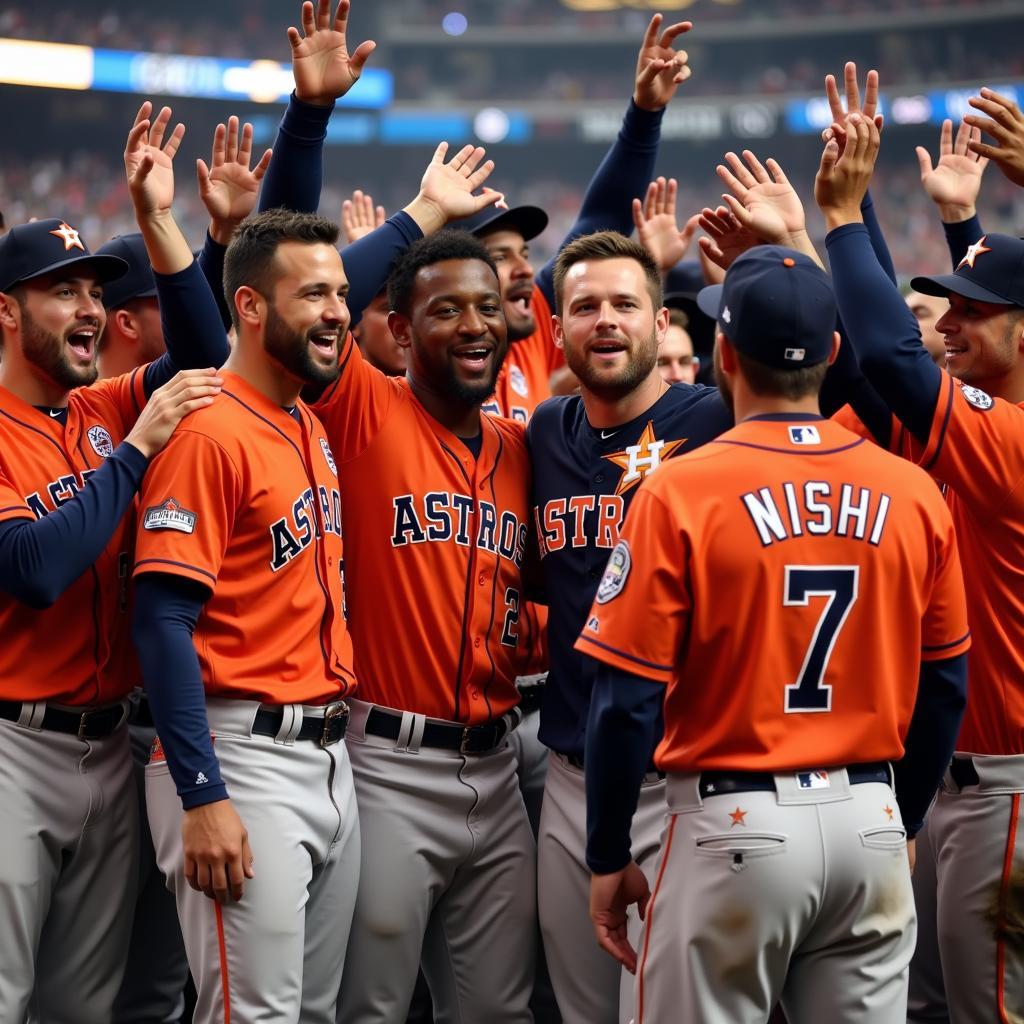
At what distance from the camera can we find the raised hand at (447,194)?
4.03m

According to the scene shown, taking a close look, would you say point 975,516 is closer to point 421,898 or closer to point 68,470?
A: point 421,898

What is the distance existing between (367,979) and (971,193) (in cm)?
303

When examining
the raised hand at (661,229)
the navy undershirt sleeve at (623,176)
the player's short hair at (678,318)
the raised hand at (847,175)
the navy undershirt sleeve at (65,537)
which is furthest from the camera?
the player's short hair at (678,318)

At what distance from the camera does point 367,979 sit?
11.2 feet

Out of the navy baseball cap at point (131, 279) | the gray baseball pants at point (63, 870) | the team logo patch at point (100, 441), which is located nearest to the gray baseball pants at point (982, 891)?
the gray baseball pants at point (63, 870)

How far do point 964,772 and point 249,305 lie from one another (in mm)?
2257

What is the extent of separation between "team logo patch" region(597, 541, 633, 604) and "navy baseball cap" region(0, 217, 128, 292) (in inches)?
71.1

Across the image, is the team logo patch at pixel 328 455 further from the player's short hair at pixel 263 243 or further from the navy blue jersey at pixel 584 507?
A: the navy blue jersey at pixel 584 507

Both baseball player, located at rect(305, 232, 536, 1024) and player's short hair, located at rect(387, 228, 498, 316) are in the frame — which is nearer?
baseball player, located at rect(305, 232, 536, 1024)

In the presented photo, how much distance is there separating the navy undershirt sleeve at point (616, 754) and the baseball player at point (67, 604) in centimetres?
133

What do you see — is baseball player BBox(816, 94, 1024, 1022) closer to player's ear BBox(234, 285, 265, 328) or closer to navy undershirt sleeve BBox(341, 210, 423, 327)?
navy undershirt sleeve BBox(341, 210, 423, 327)

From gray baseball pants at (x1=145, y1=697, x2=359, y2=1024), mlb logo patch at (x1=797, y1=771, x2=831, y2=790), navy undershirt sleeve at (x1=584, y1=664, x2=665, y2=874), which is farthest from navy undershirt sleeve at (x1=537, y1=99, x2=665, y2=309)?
mlb logo patch at (x1=797, y1=771, x2=831, y2=790)

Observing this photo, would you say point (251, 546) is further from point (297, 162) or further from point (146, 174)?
point (297, 162)

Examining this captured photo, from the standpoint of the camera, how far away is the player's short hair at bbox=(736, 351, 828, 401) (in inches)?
105
